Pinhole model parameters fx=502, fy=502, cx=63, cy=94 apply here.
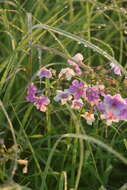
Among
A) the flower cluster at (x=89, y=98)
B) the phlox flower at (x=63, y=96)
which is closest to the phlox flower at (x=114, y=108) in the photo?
the flower cluster at (x=89, y=98)

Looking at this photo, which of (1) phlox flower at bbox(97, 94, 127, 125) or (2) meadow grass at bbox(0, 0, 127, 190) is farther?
(2) meadow grass at bbox(0, 0, 127, 190)

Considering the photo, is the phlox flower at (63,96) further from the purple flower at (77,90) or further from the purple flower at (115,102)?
the purple flower at (115,102)

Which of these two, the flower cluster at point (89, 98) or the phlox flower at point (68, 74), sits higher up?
the phlox flower at point (68, 74)

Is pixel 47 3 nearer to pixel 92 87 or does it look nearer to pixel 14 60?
pixel 14 60

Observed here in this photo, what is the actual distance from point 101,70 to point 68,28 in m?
0.79

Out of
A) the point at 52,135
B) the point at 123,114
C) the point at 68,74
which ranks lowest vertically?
the point at 52,135

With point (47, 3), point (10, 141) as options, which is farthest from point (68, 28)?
point (10, 141)

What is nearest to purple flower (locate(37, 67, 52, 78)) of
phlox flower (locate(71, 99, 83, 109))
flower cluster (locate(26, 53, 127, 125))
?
flower cluster (locate(26, 53, 127, 125))

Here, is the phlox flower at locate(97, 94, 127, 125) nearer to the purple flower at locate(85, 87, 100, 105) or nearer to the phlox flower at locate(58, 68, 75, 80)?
the purple flower at locate(85, 87, 100, 105)

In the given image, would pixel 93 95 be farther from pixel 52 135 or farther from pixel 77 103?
pixel 52 135

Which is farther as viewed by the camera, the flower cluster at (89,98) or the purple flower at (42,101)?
the purple flower at (42,101)

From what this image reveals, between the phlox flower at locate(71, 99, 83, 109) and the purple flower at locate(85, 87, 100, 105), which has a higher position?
the purple flower at locate(85, 87, 100, 105)

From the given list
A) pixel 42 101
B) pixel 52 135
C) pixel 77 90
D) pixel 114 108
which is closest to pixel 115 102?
pixel 114 108

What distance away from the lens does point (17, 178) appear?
1774mm
